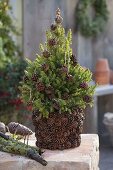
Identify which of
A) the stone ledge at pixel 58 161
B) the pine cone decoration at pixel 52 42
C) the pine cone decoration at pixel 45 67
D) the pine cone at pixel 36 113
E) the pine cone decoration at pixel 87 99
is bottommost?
the stone ledge at pixel 58 161

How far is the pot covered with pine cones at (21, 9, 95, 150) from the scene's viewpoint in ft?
11.6

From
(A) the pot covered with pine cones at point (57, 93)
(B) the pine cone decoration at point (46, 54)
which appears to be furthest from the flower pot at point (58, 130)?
(B) the pine cone decoration at point (46, 54)

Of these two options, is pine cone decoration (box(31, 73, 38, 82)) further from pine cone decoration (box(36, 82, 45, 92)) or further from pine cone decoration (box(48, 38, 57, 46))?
pine cone decoration (box(48, 38, 57, 46))

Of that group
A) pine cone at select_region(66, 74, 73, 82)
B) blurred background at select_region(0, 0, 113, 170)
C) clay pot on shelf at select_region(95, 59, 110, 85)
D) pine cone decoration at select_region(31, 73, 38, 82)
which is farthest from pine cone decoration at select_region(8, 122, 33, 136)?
clay pot on shelf at select_region(95, 59, 110, 85)

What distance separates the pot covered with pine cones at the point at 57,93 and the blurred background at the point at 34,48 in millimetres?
2593

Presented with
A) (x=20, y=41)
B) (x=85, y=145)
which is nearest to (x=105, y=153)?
(x=20, y=41)

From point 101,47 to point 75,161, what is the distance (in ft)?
18.4

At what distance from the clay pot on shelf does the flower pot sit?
4.45 metres

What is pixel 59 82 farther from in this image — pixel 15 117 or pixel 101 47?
pixel 101 47

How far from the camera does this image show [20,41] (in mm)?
7609

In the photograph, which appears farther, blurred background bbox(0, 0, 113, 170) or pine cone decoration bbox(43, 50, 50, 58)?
blurred background bbox(0, 0, 113, 170)

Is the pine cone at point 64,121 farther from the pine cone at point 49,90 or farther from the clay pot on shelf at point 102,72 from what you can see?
the clay pot on shelf at point 102,72

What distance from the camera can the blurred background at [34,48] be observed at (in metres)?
6.55

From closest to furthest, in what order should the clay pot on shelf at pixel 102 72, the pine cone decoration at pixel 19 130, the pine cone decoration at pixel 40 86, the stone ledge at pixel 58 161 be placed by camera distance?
the stone ledge at pixel 58 161 → the pine cone decoration at pixel 40 86 → the pine cone decoration at pixel 19 130 → the clay pot on shelf at pixel 102 72
